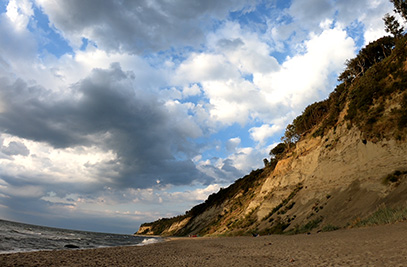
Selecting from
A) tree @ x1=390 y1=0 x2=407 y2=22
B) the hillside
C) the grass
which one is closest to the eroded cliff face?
the hillside

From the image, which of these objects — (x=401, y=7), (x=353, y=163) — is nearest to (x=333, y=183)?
(x=353, y=163)

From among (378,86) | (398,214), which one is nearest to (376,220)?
(398,214)

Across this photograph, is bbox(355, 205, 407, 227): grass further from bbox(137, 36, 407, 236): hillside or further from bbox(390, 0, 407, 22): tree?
bbox(390, 0, 407, 22): tree

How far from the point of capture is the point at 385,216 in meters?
17.8

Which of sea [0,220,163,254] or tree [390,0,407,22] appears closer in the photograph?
sea [0,220,163,254]

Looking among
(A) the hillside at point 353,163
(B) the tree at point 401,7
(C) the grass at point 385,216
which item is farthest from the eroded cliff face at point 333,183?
(B) the tree at point 401,7

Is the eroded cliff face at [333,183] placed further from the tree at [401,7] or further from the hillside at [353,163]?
the tree at [401,7]

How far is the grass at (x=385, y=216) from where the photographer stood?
16.5 metres

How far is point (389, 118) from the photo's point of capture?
25.0m

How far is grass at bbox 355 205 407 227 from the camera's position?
1647cm

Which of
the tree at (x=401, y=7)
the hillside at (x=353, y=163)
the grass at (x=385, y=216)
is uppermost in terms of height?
the tree at (x=401, y=7)

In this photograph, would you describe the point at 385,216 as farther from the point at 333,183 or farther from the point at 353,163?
the point at 333,183

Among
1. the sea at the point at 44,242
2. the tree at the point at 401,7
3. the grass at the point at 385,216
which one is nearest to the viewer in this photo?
the grass at the point at 385,216

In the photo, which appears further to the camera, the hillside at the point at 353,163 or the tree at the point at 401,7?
the tree at the point at 401,7
